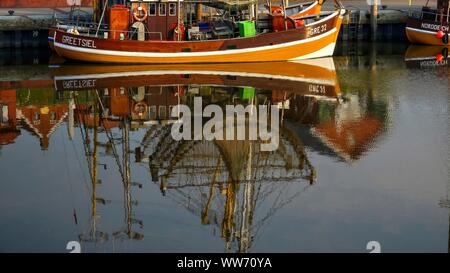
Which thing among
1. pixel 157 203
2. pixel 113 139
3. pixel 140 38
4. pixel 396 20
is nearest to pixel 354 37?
pixel 396 20

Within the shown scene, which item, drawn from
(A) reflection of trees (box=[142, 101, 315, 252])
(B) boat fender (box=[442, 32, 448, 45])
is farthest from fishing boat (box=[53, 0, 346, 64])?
(A) reflection of trees (box=[142, 101, 315, 252])

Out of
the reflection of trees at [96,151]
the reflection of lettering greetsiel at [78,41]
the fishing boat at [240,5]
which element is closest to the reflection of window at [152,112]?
the reflection of trees at [96,151]

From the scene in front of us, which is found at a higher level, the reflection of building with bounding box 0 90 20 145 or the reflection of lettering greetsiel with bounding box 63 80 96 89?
the reflection of building with bounding box 0 90 20 145

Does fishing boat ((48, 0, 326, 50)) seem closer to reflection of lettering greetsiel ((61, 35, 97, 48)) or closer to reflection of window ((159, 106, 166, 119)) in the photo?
reflection of lettering greetsiel ((61, 35, 97, 48))

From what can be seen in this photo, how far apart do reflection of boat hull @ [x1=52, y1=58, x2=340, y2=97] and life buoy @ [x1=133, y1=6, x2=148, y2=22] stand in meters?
1.91

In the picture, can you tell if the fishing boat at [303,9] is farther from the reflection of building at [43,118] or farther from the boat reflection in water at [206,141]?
the reflection of building at [43,118]

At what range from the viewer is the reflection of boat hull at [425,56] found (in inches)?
1561

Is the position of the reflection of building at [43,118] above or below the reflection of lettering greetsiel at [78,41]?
below

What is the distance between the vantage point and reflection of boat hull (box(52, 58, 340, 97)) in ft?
112

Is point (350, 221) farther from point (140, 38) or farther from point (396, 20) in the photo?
point (396, 20)

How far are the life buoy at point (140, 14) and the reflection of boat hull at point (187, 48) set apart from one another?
1065mm

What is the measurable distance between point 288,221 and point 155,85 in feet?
53.0
